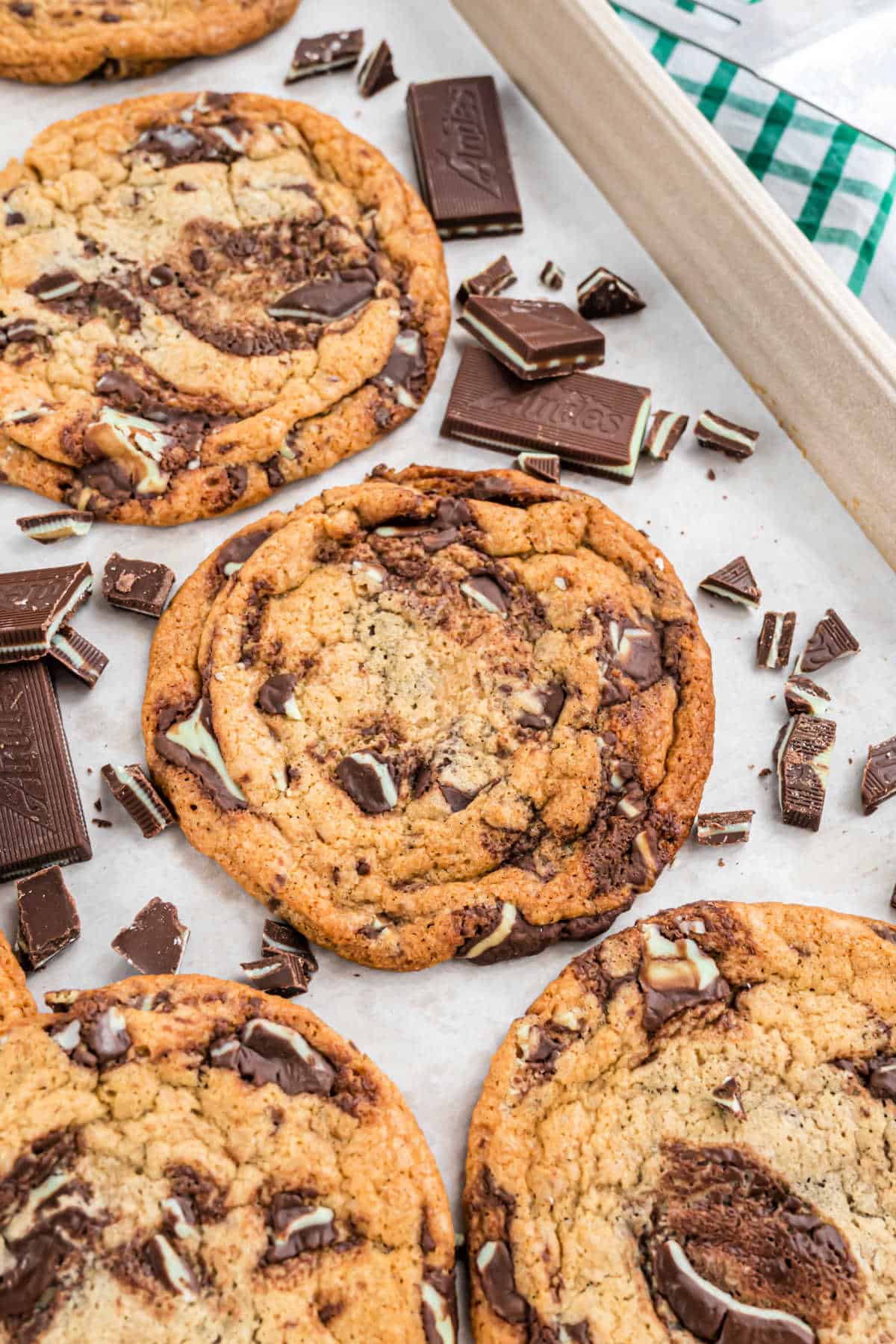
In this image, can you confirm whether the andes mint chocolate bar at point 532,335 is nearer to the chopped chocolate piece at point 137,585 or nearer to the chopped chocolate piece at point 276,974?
the chopped chocolate piece at point 137,585

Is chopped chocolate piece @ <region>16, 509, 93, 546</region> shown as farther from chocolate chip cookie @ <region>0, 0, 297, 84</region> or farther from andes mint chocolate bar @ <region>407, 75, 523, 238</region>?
chocolate chip cookie @ <region>0, 0, 297, 84</region>

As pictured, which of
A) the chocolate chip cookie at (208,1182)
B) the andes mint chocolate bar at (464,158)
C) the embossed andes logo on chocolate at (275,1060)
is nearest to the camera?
the chocolate chip cookie at (208,1182)

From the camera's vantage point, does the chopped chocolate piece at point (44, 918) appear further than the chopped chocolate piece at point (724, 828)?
No

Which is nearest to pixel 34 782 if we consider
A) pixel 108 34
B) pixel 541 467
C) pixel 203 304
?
pixel 203 304

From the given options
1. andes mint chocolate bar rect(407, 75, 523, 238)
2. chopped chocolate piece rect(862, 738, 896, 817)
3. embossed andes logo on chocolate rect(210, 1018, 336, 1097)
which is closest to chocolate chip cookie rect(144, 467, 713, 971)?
embossed andes logo on chocolate rect(210, 1018, 336, 1097)

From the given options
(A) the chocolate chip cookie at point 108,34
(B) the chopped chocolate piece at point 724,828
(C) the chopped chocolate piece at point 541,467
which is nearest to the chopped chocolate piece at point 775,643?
(B) the chopped chocolate piece at point 724,828

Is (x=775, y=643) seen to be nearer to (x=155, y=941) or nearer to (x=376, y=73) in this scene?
(x=155, y=941)
